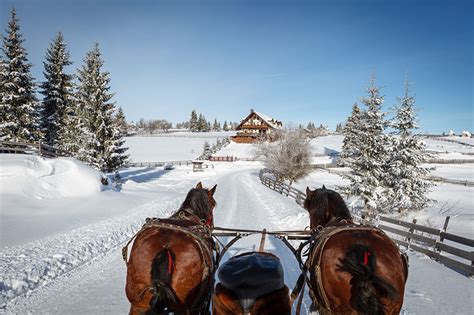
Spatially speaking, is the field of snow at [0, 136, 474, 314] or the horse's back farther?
the field of snow at [0, 136, 474, 314]

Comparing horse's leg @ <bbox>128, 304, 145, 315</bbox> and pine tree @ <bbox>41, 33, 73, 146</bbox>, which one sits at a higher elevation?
pine tree @ <bbox>41, 33, 73, 146</bbox>

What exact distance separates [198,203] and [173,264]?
1512mm

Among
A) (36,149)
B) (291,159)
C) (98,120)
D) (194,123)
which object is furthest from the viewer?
(194,123)

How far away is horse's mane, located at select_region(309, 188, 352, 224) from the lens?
399 centimetres

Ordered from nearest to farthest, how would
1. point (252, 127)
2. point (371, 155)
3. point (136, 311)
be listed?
point (136, 311)
point (371, 155)
point (252, 127)

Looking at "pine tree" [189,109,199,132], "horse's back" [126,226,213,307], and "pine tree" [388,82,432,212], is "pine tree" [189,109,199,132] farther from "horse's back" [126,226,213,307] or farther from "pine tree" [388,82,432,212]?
"horse's back" [126,226,213,307]

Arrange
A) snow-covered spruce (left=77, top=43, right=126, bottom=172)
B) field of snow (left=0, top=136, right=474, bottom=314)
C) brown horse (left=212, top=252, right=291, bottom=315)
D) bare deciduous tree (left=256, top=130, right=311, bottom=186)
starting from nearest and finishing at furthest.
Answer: brown horse (left=212, top=252, right=291, bottom=315)
field of snow (left=0, top=136, right=474, bottom=314)
snow-covered spruce (left=77, top=43, right=126, bottom=172)
bare deciduous tree (left=256, top=130, right=311, bottom=186)

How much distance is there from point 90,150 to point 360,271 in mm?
24675

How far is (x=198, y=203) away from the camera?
14.4 feet

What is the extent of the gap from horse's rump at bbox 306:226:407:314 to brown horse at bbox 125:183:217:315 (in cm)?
138

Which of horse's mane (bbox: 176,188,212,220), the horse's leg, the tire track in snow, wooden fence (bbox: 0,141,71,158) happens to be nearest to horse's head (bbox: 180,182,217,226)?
horse's mane (bbox: 176,188,212,220)

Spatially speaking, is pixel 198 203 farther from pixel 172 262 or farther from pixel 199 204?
pixel 172 262


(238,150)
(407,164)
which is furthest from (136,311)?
(238,150)

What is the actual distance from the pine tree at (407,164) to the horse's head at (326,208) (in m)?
16.9
